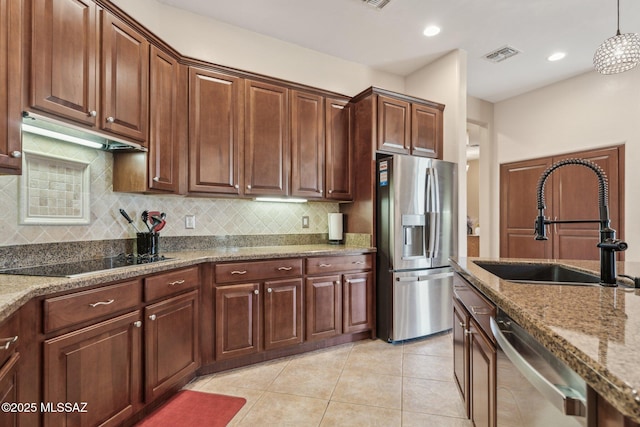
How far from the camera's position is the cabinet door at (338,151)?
3.26 metres

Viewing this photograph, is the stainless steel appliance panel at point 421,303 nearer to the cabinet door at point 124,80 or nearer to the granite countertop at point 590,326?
the granite countertop at point 590,326

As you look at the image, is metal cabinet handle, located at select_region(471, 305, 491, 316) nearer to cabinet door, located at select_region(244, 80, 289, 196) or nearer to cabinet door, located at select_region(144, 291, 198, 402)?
cabinet door, located at select_region(144, 291, 198, 402)

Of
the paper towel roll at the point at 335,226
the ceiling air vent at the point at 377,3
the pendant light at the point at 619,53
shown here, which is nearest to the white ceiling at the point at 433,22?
the ceiling air vent at the point at 377,3

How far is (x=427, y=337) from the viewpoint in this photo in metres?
3.20

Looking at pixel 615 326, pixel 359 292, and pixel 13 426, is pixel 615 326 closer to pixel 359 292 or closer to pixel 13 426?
pixel 13 426

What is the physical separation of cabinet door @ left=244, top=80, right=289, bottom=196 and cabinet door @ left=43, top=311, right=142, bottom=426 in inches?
59.4

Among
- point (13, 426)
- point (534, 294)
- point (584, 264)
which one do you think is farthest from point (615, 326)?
point (13, 426)

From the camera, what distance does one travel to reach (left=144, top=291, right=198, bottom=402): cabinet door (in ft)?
6.09

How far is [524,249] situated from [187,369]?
4.66 meters

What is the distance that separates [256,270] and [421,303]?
1651 mm

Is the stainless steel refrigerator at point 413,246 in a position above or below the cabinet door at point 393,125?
below

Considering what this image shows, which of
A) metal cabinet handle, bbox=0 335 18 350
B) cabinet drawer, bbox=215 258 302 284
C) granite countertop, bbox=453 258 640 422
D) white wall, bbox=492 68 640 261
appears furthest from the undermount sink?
white wall, bbox=492 68 640 261

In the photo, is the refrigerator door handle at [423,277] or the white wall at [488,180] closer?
the refrigerator door handle at [423,277]

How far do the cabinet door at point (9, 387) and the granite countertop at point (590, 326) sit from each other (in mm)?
1588
